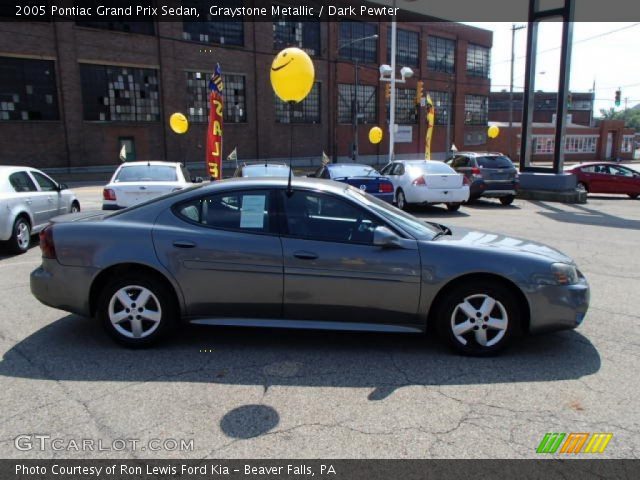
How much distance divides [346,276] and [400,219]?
78 centimetres

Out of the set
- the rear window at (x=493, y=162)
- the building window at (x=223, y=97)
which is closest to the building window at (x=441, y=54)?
the building window at (x=223, y=97)

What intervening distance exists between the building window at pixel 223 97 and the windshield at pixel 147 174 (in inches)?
971

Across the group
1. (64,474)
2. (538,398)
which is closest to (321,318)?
(538,398)

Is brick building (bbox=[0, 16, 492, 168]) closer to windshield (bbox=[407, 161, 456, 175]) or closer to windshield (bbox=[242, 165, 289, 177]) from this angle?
windshield (bbox=[242, 165, 289, 177])

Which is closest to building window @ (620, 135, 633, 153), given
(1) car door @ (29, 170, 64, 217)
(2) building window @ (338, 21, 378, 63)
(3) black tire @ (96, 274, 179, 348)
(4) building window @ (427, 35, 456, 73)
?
(4) building window @ (427, 35, 456, 73)

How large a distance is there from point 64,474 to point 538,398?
120 inches

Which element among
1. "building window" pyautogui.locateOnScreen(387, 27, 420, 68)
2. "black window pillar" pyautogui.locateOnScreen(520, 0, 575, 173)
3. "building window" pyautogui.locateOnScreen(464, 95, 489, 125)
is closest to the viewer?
"black window pillar" pyautogui.locateOnScreen(520, 0, 575, 173)

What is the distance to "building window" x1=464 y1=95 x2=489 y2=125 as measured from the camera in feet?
173

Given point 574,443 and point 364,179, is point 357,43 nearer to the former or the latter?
point 364,179

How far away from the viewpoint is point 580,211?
48.6 feet

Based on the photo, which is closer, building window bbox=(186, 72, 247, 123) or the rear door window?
the rear door window

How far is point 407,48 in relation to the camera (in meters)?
46.2

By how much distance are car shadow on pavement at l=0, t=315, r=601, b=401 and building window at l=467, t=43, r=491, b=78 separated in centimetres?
5337

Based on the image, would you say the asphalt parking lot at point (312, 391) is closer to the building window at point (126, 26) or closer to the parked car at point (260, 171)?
the parked car at point (260, 171)
